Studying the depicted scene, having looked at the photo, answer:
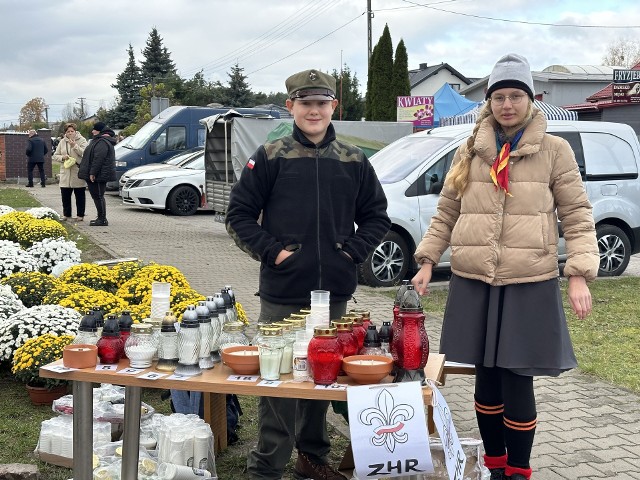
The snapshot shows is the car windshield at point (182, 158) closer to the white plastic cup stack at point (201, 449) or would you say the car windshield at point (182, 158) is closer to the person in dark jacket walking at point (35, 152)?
the person in dark jacket walking at point (35, 152)

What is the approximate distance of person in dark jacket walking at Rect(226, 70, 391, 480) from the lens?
3.95 metres

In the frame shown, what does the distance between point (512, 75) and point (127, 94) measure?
206 feet

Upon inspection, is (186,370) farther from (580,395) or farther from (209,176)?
(209,176)

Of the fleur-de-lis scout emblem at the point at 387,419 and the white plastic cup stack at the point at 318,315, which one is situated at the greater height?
the white plastic cup stack at the point at 318,315

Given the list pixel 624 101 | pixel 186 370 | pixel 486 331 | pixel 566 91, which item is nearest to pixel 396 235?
pixel 486 331

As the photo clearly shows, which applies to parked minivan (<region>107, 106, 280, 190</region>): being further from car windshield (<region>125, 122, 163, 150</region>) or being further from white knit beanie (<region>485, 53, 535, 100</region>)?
white knit beanie (<region>485, 53, 535, 100</region>)

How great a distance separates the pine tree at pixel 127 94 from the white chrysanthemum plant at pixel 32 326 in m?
55.8

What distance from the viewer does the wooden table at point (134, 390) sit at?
10.9 feet

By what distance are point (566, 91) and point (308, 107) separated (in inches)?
1715

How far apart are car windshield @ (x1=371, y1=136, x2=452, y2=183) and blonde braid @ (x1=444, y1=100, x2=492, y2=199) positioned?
19.9ft

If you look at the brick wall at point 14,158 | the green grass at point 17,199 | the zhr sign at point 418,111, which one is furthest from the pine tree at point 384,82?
the green grass at point 17,199

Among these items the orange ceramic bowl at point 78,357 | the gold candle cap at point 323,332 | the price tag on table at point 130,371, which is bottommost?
the price tag on table at point 130,371

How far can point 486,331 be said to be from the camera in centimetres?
399

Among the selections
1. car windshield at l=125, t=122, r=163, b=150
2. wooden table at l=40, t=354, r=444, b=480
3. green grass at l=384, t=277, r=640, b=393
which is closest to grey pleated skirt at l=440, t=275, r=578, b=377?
wooden table at l=40, t=354, r=444, b=480
